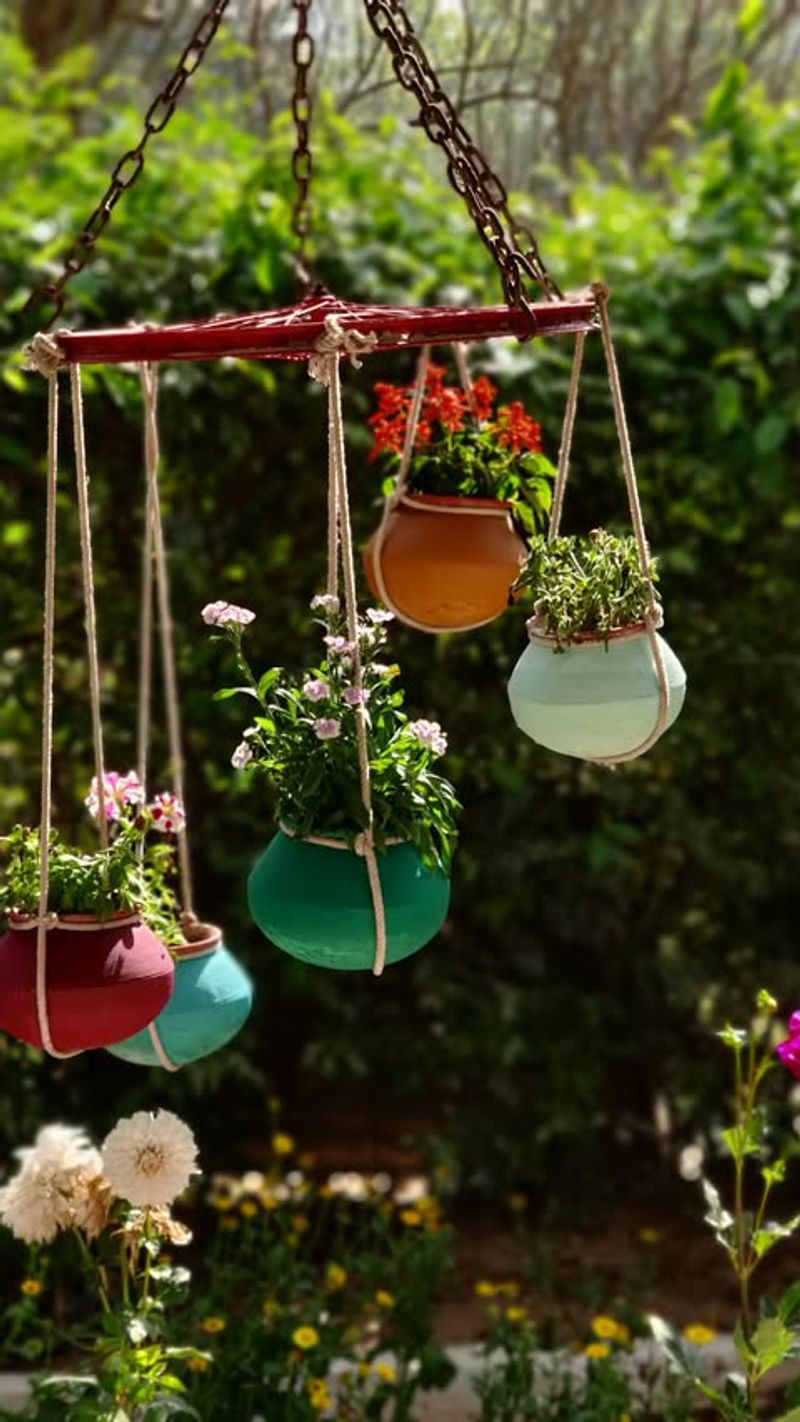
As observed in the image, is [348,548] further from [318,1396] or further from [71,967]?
[318,1396]

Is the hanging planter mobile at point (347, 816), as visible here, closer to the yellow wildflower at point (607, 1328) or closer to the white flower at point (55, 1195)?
the white flower at point (55, 1195)

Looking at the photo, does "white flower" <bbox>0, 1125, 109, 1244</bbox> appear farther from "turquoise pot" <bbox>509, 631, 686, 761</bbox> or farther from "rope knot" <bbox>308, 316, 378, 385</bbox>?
"rope knot" <bbox>308, 316, 378, 385</bbox>

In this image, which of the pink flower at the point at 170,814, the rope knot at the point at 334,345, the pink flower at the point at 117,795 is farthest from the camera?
the pink flower at the point at 170,814

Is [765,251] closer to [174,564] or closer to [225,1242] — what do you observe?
[174,564]

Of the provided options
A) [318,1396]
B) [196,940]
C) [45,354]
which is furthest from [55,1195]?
[45,354]

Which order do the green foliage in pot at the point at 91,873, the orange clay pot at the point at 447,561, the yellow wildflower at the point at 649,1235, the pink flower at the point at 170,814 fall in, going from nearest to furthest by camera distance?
1. the green foliage in pot at the point at 91,873
2. the pink flower at the point at 170,814
3. the orange clay pot at the point at 447,561
4. the yellow wildflower at the point at 649,1235

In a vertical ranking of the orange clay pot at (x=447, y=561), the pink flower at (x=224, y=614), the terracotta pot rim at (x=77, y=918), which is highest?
the orange clay pot at (x=447, y=561)

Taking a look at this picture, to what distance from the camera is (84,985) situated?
169cm

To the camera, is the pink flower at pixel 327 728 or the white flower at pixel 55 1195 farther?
the white flower at pixel 55 1195

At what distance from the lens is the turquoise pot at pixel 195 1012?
6.39 feet

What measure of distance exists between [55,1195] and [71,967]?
2.13ft

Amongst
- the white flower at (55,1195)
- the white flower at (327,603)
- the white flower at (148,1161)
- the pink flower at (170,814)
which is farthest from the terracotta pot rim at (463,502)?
the white flower at (55,1195)

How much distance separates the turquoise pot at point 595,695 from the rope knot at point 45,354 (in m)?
0.58

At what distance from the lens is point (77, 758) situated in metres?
3.52
